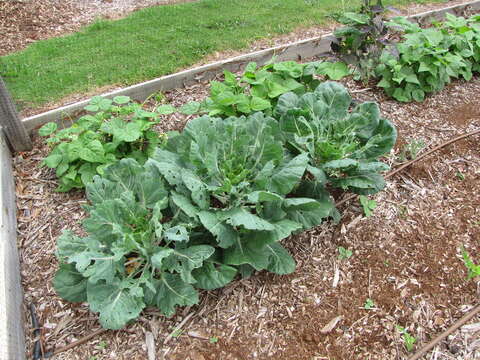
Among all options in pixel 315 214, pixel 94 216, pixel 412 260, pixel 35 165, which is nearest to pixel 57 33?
pixel 35 165

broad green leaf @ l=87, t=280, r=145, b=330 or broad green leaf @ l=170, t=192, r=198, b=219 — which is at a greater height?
broad green leaf @ l=170, t=192, r=198, b=219

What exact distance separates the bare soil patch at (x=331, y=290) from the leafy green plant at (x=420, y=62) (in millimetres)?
1021

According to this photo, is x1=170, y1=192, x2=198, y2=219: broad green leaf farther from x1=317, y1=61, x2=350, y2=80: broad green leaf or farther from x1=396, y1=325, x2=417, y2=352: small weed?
x1=317, y1=61, x2=350, y2=80: broad green leaf

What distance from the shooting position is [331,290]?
2533mm

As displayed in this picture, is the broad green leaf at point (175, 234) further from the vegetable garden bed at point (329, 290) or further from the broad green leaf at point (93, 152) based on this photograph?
the broad green leaf at point (93, 152)

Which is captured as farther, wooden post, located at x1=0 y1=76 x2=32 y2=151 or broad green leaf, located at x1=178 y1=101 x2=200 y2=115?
broad green leaf, located at x1=178 y1=101 x2=200 y2=115

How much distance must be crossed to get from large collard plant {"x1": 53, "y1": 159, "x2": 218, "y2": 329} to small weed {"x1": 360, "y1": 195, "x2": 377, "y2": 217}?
1.19 meters

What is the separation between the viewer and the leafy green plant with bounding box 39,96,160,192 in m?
2.90

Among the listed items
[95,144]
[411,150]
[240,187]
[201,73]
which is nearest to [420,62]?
[411,150]

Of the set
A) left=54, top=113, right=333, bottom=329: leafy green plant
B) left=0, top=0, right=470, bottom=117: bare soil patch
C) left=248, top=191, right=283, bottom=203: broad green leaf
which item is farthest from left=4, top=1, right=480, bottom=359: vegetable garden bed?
left=0, top=0, right=470, bottom=117: bare soil patch

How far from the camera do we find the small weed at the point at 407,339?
7.52 ft

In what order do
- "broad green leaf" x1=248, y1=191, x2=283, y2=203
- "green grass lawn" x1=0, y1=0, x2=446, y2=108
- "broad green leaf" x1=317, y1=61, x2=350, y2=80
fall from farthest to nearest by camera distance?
"green grass lawn" x1=0, y1=0, x2=446, y2=108
"broad green leaf" x1=317, y1=61, x2=350, y2=80
"broad green leaf" x1=248, y1=191, x2=283, y2=203

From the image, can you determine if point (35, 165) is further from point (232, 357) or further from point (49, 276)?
point (232, 357)

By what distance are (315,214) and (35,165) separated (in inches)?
93.9
